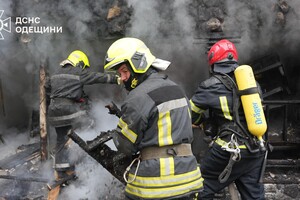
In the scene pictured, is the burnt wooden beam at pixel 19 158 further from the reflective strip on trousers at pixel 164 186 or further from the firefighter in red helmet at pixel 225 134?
the reflective strip on trousers at pixel 164 186

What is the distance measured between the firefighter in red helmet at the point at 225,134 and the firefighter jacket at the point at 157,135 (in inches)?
35.1

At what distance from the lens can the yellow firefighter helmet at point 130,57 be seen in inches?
120

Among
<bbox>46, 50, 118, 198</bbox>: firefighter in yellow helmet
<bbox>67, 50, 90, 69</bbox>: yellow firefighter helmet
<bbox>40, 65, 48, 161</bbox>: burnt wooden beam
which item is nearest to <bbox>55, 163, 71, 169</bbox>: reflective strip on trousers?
<bbox>46, 50, 118, 198</bbox>: firefighter in yellow helmet

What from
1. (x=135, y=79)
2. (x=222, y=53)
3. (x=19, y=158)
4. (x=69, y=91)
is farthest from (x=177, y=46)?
(x=19, y=158)

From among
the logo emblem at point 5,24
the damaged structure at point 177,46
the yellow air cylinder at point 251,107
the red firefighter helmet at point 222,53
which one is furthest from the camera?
the logo emblem at point 5,24

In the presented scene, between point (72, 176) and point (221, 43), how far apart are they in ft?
10.9

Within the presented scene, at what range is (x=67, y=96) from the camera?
5.98 m

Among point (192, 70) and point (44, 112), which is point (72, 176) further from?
point (192, 70)

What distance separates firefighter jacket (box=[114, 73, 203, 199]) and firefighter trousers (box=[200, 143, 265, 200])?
0.94 meters

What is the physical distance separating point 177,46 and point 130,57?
3.62 metres

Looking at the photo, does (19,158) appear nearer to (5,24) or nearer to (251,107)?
(5,24)

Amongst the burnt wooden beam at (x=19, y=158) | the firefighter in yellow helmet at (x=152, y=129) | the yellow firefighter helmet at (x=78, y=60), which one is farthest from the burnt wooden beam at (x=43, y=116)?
the firefighter in yellow helmet at (x=152, y=129)

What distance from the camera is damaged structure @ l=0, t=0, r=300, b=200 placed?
5.83 metres

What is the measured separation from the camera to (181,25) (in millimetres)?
6098
